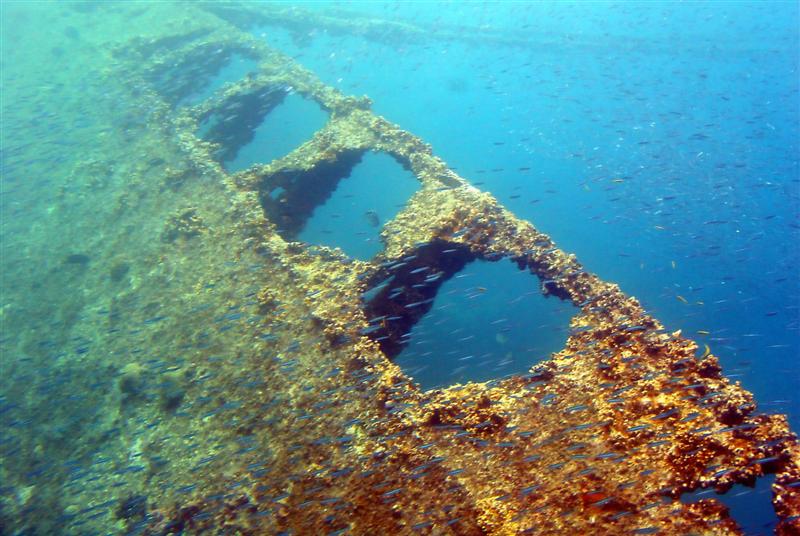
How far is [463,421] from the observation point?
18.5ft

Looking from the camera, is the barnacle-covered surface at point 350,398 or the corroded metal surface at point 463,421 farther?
the barnacle-covered surface at point 350,398

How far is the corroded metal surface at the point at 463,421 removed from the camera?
180 inches

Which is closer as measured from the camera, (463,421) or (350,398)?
(463,421)

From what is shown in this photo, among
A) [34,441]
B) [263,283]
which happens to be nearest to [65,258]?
[34,441]

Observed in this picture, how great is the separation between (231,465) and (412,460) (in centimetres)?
285

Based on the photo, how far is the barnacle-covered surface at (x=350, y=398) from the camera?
471cm

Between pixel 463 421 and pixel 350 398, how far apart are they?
1642mm

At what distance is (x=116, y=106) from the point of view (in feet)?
52.2

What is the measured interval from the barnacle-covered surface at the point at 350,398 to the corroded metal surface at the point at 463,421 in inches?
1.0

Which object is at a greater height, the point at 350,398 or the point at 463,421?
the point at 463,421

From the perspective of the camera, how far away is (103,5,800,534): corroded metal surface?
4562 millimetres

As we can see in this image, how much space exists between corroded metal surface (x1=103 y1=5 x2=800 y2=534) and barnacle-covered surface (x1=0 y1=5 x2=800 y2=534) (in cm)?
2

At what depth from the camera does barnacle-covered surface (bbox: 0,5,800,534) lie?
185 inches

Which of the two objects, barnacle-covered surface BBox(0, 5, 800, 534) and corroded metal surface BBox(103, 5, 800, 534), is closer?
corroded metal surface BBox(103, 5, 800, 534)
